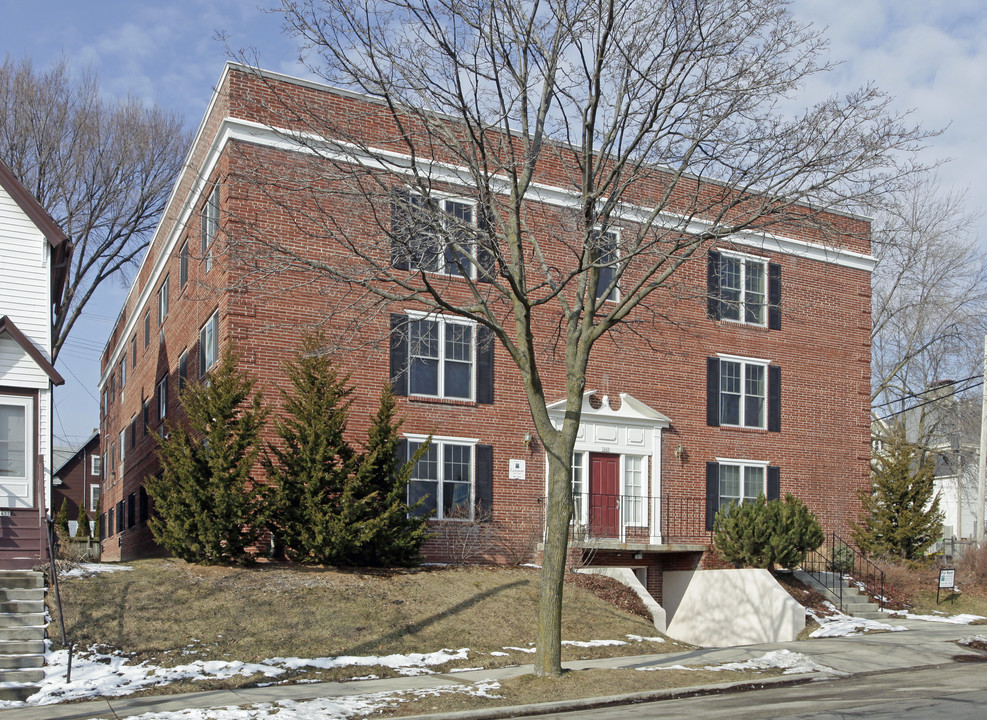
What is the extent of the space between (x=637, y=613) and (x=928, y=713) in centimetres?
874

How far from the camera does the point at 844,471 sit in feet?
90.8

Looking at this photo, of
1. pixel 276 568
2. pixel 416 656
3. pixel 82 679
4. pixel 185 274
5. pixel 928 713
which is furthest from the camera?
pixel 185 274

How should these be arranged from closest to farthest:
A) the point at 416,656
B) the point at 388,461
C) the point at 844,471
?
1. the point at 416,656
2. the point at 388,461
3. the point at 844,471

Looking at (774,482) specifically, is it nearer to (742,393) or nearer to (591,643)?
(742,393)

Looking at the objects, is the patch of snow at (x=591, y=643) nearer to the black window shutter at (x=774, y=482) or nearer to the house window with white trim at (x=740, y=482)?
the house window with white trim at (x=740, y=482)

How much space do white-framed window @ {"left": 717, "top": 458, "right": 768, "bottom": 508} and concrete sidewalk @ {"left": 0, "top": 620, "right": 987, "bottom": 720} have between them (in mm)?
5811

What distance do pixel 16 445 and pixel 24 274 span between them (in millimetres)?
3278

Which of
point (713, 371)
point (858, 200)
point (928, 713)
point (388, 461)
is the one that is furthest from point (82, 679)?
point (713, 371)

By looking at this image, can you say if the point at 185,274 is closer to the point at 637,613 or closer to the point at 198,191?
the point at 198,191

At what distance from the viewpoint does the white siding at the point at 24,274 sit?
1853 centimetres

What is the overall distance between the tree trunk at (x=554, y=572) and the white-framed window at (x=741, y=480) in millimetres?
12996

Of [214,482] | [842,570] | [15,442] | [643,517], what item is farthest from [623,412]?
[15,442]

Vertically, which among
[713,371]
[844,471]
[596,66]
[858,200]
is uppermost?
[596,66]

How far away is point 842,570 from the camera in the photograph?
23812mm
